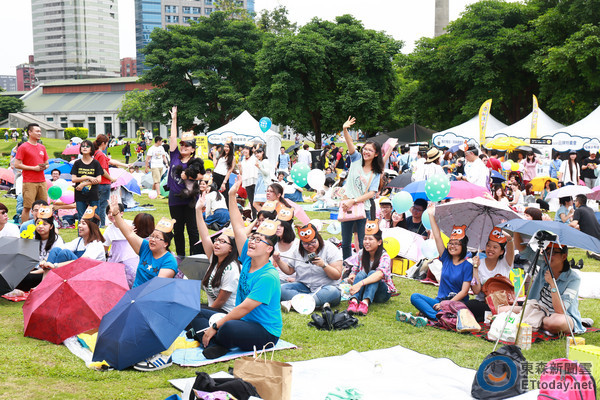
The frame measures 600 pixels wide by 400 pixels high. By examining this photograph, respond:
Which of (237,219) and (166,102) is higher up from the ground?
(166,102)

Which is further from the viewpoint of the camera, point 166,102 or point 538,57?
point 166,102

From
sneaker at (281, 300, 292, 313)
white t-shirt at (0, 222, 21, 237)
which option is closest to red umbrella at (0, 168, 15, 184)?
white t-shirt at (0, 222, 21, 237)

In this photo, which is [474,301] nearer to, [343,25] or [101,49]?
[343,25]

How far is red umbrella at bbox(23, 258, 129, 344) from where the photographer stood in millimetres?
5109

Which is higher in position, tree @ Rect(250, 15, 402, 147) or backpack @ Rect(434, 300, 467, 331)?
tree @ Rect(250, 15, 402, 147)

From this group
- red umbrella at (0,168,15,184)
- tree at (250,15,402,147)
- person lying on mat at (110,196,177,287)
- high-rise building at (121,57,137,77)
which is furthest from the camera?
high-rise building at (121,57,137,77)

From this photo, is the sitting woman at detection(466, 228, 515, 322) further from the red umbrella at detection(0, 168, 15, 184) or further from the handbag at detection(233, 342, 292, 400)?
the red umbrella at detection(0, 168, 15, 184)

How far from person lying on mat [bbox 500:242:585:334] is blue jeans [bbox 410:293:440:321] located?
71 centimetres

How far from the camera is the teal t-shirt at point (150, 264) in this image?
5465mm

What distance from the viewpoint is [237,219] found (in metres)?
5.48

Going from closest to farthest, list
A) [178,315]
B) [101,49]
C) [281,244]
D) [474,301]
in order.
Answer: [178,315] → [474,301] → [281,244] → [101,49]

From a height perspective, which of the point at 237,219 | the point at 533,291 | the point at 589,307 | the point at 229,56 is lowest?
the point at 589,307

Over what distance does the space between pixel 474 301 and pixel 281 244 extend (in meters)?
2.15

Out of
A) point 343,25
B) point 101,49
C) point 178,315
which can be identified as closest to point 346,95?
point 343,25
